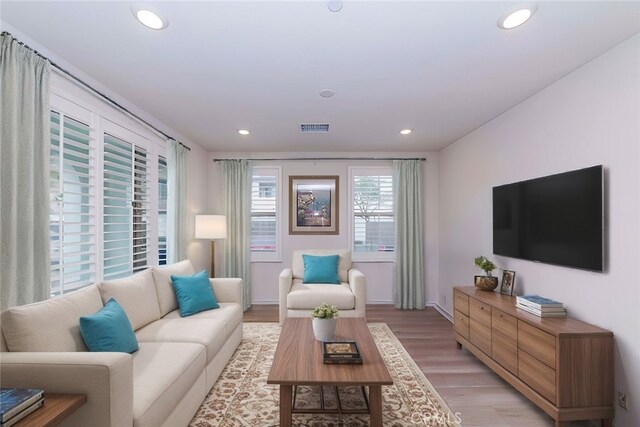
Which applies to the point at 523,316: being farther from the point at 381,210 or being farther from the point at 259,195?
the point at 259,195

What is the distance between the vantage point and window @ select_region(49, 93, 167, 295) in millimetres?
2240

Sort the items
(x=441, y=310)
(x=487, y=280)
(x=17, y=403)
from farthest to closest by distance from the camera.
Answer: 1. (x=441, y=310)
2. (x=487, y=280)
3. (x=17, y=403)

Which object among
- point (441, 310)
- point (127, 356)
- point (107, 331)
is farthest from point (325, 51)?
point (441, 310)

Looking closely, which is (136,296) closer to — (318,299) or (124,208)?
(124,208)

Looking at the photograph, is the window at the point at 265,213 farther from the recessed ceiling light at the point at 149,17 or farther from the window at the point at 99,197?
the recessed ceiling light at the point at 149,17

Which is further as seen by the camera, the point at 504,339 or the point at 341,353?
the point at 504,339

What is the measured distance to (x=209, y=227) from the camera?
13.8 ft

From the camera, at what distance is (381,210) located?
16.6 feet

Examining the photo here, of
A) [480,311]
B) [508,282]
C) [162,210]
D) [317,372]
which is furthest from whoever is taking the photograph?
[162,210]

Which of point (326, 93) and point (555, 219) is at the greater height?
point (326, 93)

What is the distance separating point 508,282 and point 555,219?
82cm

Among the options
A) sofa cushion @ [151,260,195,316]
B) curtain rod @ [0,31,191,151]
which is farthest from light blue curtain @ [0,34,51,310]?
sofa cushion @ [151,260,195,316]

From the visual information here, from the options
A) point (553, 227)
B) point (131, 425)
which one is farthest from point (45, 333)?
point (553, 227)

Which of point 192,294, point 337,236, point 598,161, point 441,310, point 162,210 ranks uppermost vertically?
point 598,161
